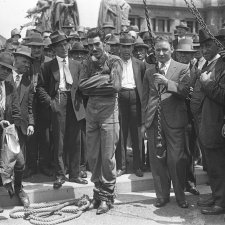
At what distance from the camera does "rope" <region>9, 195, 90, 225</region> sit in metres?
5.43

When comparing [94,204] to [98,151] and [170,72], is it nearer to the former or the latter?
[98,151]

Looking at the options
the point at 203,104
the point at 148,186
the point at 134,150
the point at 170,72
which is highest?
the point at 170,72

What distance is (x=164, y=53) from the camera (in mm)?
5938

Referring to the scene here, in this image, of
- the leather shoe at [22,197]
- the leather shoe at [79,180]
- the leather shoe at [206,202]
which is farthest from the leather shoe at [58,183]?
the leather shoe at [206,202]

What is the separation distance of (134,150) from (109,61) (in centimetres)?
195

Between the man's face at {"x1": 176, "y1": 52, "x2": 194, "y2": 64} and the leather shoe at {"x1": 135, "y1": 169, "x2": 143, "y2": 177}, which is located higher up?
the man's face at {"x1": 176, "y1": 52, "x2": 194, "y2": 64}

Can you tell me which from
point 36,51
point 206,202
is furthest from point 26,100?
point 206,202

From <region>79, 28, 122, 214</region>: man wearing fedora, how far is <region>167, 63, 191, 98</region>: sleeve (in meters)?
0.70

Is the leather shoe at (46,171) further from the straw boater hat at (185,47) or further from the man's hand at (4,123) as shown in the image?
the straw boater hat at (185,47)

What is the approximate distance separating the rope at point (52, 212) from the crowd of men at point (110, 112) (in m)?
0.19

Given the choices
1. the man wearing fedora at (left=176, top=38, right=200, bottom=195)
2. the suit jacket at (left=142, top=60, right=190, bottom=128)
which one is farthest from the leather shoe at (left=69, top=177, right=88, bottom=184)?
the man wearing fedora at (left=176, top=38, right=200, bottom=195)

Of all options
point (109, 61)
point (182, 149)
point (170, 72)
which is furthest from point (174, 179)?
point (109, 61)

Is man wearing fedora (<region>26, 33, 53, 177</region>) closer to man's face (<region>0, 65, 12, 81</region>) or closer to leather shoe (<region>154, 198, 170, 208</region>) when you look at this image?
man's face (<region>0, 65, 12, 81</region>)

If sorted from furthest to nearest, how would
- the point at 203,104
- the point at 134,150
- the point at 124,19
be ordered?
1. the point at 124,19
2. the point at 134,150
3. the point at 203,104
